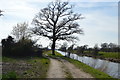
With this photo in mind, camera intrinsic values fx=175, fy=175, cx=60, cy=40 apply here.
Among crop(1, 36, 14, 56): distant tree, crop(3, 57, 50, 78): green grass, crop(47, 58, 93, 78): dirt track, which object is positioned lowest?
crop(47, 58, 93, 78): dirt track

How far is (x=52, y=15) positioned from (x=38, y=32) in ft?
14.7

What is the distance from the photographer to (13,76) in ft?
31.8

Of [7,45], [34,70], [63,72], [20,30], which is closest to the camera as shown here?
[34,70]

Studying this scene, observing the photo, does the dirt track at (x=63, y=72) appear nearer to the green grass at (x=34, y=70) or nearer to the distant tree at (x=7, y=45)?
the green grass at (x=34, y=70)

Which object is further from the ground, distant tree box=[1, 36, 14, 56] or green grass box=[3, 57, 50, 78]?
distant tree box=[1, 36, 14, 56]

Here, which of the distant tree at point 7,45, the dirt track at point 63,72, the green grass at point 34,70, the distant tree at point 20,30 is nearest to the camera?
the green grass at point 34,70

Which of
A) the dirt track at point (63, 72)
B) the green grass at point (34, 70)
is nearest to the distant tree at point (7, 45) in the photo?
the green grass at point (34, 70)

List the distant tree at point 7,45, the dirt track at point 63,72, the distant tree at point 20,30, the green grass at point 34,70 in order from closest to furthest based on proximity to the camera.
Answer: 1. the green grass at point 34,70
2. the dirt track at point 63,72
3. the distant tree at point 7,45
4. the distant tree at point 20,30

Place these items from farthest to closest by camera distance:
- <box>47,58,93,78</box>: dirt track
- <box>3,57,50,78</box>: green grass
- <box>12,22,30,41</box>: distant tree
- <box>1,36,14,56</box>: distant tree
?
1. <box>12,22,30,41</box>: distant tree
2. <box>1,36,14,56</box>: distant tree
3. <box>47,58,93,78</box>: dirt track
4. <box>3,57,50,78</box>: green grass

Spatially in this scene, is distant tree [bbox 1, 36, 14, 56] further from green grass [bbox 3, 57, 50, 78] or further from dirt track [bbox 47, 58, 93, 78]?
dirt track [bbox 47, 58, 93, 78]

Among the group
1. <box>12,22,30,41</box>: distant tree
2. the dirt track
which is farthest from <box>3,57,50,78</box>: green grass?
<box>12,22,30,41</box>: distant tree

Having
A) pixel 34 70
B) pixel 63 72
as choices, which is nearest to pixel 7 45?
pixel 34 70

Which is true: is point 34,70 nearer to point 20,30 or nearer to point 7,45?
point 7,45

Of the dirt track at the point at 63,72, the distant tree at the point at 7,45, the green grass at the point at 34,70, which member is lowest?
the dirt track at the point at 63,72
